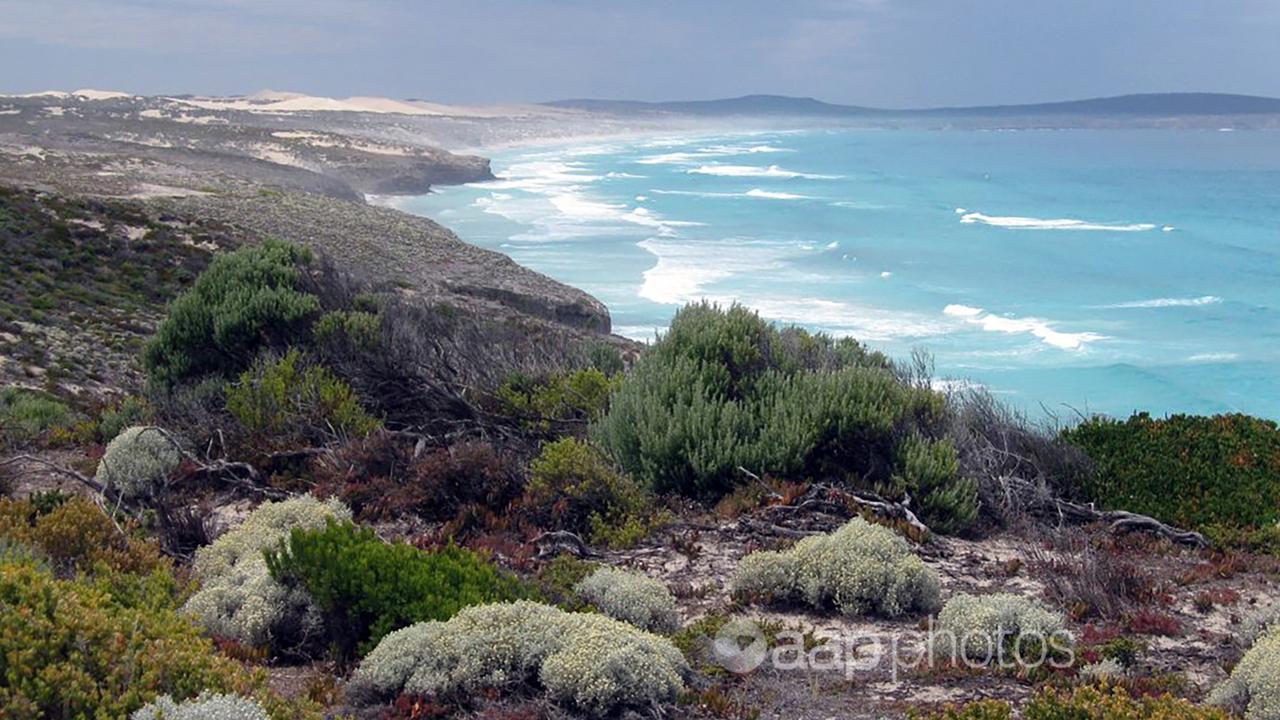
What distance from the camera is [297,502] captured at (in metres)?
6.36

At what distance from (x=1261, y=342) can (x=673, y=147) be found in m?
128

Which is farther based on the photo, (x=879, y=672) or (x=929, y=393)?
(x=929, y=393)

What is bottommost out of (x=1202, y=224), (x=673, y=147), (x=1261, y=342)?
(x=1261, y=342)

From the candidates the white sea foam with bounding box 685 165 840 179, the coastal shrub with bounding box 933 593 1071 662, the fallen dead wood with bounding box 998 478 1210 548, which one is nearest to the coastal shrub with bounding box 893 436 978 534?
the fallen dead wood with bounding box 998 478 1210 548

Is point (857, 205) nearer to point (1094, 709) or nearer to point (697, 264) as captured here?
point (697, 264)

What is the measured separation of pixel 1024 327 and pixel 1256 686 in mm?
33148

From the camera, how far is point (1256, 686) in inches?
156

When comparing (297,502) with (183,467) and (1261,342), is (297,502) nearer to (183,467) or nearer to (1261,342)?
(183,467)

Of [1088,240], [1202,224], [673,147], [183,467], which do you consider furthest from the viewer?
[673,147]

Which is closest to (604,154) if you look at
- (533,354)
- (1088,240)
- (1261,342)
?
(1088,240)

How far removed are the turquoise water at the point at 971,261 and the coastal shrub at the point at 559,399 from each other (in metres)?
4.47

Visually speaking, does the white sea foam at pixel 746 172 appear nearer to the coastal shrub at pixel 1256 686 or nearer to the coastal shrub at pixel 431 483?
the coastal shrub at pixel 431 483

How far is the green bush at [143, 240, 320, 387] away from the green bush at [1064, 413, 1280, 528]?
7.07 metres

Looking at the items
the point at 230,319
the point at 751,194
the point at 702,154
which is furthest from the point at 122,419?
the point at 702,154
